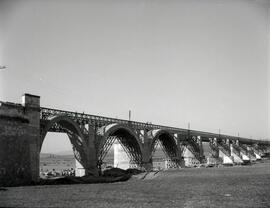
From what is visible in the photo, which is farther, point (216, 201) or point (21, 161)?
point (21, 161)

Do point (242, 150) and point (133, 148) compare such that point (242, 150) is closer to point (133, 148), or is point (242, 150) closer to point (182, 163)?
point (182, 163)

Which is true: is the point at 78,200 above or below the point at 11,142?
below

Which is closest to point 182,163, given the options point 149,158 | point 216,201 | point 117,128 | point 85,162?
point 149,158

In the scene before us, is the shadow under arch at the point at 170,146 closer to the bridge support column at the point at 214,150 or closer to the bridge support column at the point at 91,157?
the bridge support column at the point at 214,150

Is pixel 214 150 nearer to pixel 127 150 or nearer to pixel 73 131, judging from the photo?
pixel 127 150

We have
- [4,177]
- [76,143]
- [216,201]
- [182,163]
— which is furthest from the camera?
[182,163]

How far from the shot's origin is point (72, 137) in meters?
39.4

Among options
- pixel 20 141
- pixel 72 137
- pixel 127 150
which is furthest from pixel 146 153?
pixel 20 141

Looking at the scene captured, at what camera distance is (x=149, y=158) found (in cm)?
5488

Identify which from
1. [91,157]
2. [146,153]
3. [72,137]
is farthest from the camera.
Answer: [146,153]

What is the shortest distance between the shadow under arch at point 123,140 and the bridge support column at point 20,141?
11934 millimetres

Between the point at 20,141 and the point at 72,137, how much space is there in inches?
390

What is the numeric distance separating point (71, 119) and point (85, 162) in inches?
229

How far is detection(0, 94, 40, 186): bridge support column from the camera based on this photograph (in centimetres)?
2823
